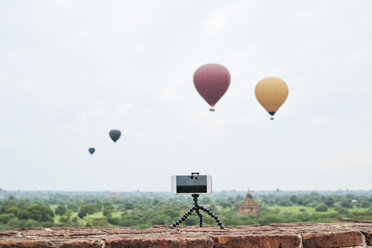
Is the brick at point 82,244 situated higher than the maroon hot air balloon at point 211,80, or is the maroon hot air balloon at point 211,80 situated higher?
the maroon hot air balloon at point 211,80

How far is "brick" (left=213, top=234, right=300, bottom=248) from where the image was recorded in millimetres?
1777

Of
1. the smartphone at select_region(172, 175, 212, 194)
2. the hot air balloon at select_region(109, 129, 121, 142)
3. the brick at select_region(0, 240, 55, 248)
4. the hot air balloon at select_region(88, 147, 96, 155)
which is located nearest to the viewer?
the brick at select_region(0, 240, 55, 248)

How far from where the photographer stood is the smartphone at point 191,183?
2.29 m

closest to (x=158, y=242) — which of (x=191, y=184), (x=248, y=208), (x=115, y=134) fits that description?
(x=191, y=184)

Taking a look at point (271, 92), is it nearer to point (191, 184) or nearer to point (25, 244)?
point (191, 184)

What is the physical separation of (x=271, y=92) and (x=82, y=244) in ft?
39.0

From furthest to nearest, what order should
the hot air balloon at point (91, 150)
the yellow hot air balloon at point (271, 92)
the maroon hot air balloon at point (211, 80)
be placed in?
1. the hot air balloon at point (91, 150)
2. the yellow hot air balloon at point (271, 92)
3. the maroon hot air balloon at point (211, 80)

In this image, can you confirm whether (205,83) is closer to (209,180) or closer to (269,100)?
(269,100)

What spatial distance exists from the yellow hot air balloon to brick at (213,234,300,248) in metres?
11.5

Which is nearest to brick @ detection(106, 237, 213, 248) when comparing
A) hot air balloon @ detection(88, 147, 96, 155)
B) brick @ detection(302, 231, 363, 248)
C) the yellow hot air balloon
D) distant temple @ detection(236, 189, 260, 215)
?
brick @ detection(302, 231, 363, 248)

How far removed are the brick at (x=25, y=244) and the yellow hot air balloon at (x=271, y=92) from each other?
1193 cm

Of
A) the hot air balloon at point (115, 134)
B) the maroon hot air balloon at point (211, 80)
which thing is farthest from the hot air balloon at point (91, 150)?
the maroon hot air balloon at point (211, 80)

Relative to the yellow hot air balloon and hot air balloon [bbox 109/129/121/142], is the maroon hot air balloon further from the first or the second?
hot air balloon [bbox 109/129/121/142]

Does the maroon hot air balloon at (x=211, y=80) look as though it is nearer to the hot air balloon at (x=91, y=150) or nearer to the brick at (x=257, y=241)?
the brick at (x=257, y=241)
